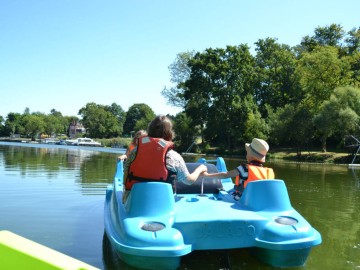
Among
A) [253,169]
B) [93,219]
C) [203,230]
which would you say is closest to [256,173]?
[253,169]

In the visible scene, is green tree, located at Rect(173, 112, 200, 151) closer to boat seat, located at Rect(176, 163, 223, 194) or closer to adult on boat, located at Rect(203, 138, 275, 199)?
boat seat, located at Rect(176, 163, 223, 194)

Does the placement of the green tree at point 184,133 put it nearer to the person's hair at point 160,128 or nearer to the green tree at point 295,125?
the green tree at point 295,125

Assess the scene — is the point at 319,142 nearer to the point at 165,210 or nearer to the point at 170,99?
the point at 170,99

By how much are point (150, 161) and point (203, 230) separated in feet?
3.43

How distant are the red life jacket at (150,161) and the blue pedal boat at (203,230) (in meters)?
0.25

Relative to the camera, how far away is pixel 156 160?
4652mm

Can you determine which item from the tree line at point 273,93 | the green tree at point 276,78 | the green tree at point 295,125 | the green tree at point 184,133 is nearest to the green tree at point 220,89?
the tree line at point 273,93

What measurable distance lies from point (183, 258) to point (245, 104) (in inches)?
1741

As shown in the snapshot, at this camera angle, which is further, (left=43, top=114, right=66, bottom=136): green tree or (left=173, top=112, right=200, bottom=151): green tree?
(left=43, top=114, right=66, bottom=136): green tree

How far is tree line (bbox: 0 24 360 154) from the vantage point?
40.7 meters

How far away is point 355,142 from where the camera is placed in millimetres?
36000

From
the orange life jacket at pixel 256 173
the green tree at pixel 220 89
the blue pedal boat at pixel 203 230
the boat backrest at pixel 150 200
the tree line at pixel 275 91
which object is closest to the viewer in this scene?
the blue pedal boat at pixel 203 230

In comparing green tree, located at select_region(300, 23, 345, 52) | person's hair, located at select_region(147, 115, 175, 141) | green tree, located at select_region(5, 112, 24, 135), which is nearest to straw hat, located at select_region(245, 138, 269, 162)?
person's hair, located at select_region(147, 115, 175, 141)

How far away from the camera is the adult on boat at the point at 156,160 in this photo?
15.1 feet
